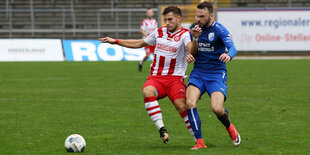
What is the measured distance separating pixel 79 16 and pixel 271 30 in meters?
12.1

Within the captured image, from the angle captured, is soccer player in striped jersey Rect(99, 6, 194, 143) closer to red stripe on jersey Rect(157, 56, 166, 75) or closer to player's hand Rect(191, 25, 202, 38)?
red stripe on jersey Rect(157, 56, 166, 75)

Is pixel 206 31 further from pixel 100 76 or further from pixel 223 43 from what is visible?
pixel 100 76

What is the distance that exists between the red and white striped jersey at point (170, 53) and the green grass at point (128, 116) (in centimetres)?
99

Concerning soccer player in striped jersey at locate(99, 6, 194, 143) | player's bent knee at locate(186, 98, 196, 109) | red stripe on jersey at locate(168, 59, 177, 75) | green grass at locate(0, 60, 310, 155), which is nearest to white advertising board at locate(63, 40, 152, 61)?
green grass at locate(0, 60, 310, 155)

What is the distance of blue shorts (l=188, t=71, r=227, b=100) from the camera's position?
7.76 meters

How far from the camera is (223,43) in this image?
7.82 m

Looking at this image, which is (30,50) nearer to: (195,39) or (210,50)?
(210,50)

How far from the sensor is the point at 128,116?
10.6 meters

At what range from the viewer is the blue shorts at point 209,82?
305 inches

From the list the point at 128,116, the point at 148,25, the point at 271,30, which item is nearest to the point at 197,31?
the point at 128,116

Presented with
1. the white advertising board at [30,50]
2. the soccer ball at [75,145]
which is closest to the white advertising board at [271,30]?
the white advertising board at [30,50]

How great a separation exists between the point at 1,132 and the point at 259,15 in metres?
22.3

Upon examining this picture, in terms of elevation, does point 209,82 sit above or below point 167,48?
below

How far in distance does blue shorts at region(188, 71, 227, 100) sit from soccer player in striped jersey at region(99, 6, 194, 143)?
27 centimetres
